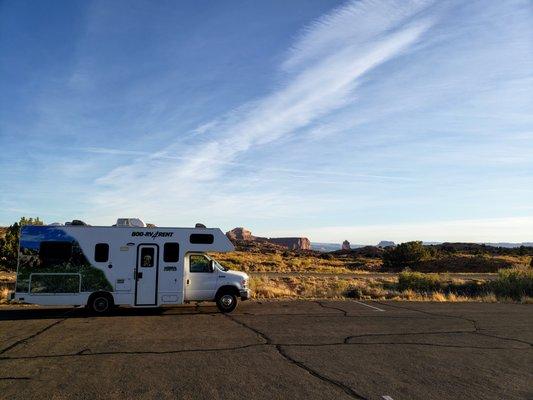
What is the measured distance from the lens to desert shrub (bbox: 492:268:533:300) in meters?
25.1

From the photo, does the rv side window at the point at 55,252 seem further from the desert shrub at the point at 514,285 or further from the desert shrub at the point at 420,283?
the desert shrub at the point at 514,285

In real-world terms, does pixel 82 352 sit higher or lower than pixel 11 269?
lower

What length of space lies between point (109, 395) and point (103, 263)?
8399 millimetres

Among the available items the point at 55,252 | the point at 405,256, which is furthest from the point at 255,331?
the point at 405,256

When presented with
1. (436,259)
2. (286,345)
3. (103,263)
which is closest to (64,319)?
(103,263)

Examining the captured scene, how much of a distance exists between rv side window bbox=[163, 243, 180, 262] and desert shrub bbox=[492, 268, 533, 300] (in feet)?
57.3

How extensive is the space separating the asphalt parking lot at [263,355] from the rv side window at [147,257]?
5.27 ft

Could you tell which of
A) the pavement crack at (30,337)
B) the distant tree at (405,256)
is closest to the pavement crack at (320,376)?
the pavement crack at (30,337)

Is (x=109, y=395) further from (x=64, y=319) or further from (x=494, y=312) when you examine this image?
(x=494, y=312)

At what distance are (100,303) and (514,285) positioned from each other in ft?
71.6

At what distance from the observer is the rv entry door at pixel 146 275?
14922mm

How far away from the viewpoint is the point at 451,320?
14836mm

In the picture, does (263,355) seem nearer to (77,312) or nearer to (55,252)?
(55,252)

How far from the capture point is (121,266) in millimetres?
14914
